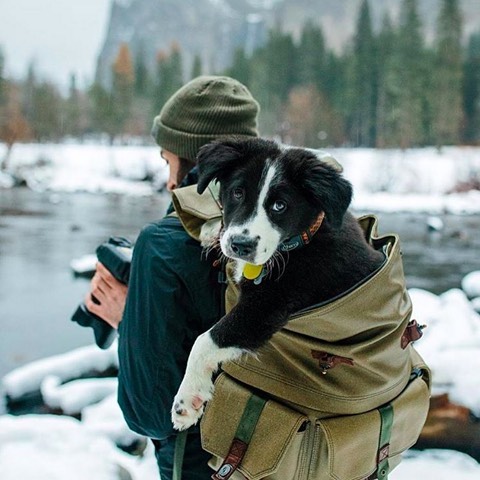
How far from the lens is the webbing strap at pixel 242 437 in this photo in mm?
1747

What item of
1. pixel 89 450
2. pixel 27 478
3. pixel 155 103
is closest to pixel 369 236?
pixel 27 478

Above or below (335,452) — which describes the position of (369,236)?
above

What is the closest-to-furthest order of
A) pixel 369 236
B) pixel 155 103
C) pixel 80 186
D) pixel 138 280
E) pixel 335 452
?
pixel 335 452 < pixel 138 280 < pixel 369 236 < pixel 80 186 < pixel 155 103

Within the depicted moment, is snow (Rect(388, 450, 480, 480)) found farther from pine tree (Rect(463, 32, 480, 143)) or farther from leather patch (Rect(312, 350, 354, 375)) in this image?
pine tree (Rect(463, 32, 480, 143))

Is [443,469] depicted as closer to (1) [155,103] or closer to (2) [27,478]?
(2) [27,478]

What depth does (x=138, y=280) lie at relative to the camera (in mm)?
1992

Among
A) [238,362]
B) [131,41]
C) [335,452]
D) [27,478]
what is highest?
[238,362]

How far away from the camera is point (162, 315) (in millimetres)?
1958

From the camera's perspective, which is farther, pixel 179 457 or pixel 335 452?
pixel 179 457

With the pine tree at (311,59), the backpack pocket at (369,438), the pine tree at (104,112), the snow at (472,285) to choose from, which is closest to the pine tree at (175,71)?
the pine tree at (104,112)

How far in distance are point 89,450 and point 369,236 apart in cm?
308

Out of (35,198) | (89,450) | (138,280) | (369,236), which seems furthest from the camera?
(35,198)

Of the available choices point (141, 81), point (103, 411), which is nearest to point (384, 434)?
point (103, 411)

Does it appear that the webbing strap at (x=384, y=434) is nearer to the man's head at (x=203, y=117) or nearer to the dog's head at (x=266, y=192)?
the dog's head at (x=266, y=192)
